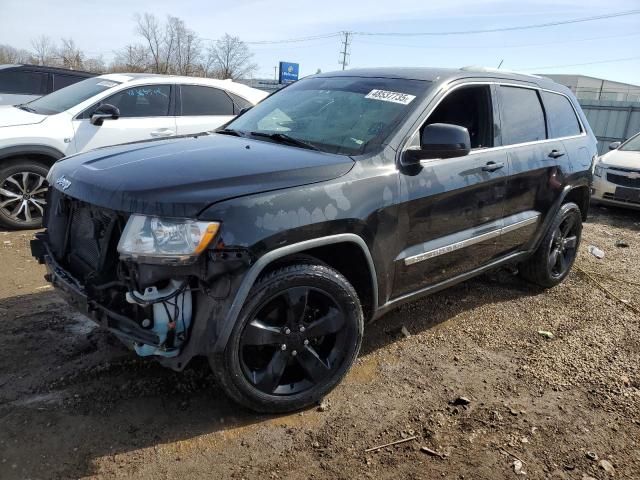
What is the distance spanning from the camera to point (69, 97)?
6.52 m

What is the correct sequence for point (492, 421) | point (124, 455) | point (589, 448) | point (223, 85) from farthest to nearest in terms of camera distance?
point (223, 85) → point (492, 421) → point (589, 448) → point (124, 455)

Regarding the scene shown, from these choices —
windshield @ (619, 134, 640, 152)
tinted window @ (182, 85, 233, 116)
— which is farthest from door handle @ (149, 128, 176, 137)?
windshield @ (619, 134, 640, 152)

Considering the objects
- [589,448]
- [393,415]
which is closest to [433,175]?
[393,415]

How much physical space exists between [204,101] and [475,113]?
13.8 feet

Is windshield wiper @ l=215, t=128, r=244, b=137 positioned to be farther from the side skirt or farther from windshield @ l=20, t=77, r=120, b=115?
windshield @ l=20, t=77, r=120, b=115

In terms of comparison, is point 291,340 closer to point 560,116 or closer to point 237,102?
point 560,116

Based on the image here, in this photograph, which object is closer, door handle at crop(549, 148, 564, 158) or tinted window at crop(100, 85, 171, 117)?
door handle at crop(549, 148, 564, 158)

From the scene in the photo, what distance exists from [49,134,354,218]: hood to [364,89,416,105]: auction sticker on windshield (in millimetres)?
698

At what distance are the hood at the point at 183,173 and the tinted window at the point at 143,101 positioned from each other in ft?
11.5

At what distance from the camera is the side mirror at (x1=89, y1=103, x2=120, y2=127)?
6020 mm

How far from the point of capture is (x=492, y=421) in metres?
2.94

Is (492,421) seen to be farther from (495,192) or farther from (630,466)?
(495,192)

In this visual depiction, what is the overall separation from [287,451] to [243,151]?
166 centimetres

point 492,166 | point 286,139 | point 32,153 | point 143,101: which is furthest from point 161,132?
point 492,166
